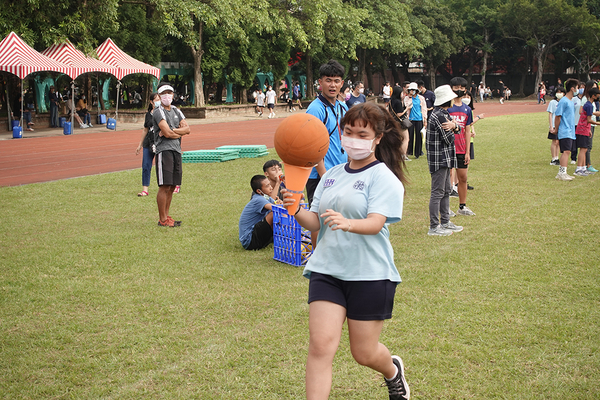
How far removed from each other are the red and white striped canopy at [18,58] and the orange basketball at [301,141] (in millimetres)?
21736

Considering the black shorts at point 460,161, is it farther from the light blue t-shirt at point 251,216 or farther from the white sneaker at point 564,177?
the white sneaker at point 564,177

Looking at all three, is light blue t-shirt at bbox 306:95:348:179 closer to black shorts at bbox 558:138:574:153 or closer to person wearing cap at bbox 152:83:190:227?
person wearing cap at bbox 152:83:190:227

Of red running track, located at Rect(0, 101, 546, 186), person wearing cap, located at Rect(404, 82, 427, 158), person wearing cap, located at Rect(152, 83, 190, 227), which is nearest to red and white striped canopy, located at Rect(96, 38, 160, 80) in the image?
red running track, located at Rect(0, 101, 546, 186)

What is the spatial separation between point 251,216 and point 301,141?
423 centimetres

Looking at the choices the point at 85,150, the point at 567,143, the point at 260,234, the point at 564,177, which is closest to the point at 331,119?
the point at 260,234

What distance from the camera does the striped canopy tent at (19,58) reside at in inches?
859

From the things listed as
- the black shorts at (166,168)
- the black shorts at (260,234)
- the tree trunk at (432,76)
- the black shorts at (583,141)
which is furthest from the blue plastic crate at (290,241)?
the tree trunk at (432,76)

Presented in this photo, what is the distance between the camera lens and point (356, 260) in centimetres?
315

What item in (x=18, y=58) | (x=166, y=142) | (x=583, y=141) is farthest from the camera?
(x=18, y=58)

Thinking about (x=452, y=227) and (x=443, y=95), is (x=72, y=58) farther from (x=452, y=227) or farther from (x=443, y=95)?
(x=452, y=227)

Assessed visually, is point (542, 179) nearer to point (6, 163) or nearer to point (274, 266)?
point (274, 266)

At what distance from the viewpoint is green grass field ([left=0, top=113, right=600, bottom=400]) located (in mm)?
3955

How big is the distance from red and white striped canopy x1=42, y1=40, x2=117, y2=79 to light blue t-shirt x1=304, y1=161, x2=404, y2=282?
23947mm

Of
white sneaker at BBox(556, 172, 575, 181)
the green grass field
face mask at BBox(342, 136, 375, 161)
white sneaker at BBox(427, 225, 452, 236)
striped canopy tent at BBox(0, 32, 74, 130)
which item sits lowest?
the green grass field
